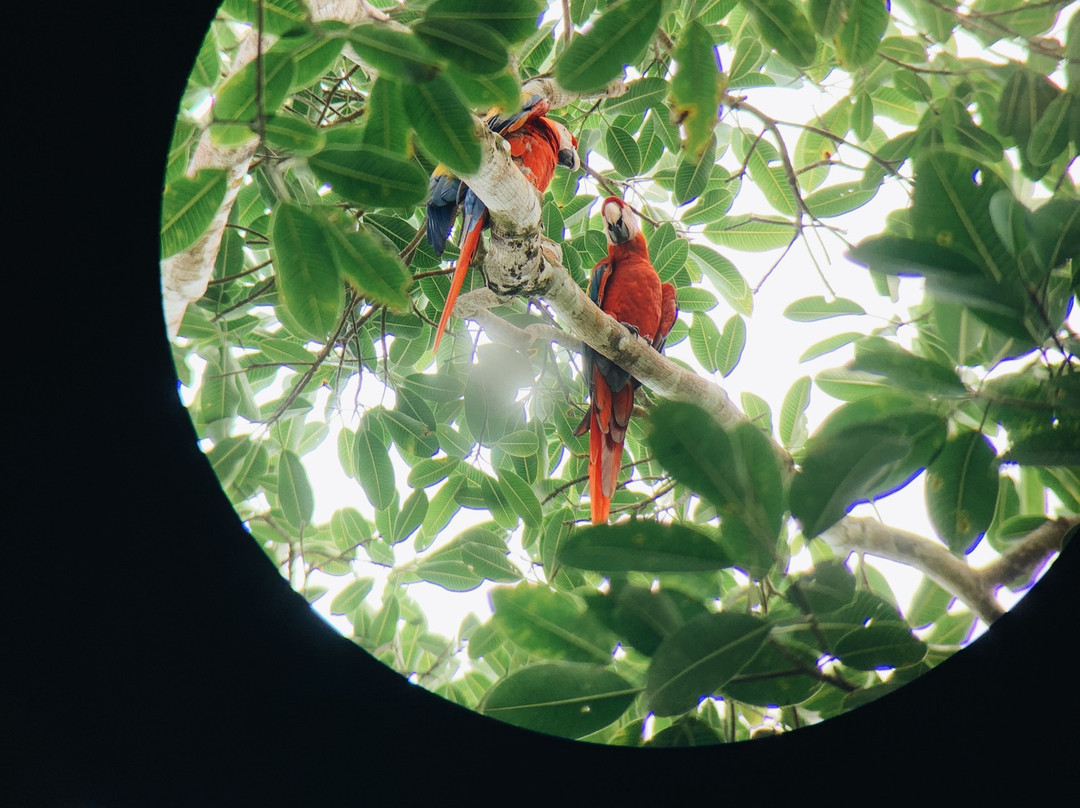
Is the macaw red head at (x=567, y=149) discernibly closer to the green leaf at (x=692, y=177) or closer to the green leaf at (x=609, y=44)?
the green leaf at (x=692, y=177)

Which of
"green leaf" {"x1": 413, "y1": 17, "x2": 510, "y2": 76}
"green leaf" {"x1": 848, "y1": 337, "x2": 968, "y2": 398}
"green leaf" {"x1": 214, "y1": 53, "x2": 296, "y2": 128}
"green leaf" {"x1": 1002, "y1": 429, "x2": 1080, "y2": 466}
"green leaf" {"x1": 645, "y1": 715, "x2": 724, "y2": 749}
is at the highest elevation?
"green leaf" {"x1": 413, "y1": 17, "x2": 510, "y2": 76}

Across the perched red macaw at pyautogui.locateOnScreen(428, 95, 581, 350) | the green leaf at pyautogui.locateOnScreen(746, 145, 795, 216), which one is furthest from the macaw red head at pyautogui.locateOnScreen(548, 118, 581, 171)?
the green leaf at pyautogui.locateOnScreen(746, 145, 795, 216)

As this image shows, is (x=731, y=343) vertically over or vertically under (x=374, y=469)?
over

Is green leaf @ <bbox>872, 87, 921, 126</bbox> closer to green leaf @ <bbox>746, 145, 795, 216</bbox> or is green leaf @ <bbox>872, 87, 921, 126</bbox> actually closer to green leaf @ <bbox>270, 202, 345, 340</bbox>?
green leaf @ <bbox>746, 145, 795, 216</bbox>

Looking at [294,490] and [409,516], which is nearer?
[294,490]

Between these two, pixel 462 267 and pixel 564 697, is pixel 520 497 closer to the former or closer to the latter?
pixel 462 267

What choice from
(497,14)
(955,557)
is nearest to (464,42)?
(497,14)

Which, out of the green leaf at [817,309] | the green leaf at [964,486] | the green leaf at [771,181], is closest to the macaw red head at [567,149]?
the green leaf at [771,181]
